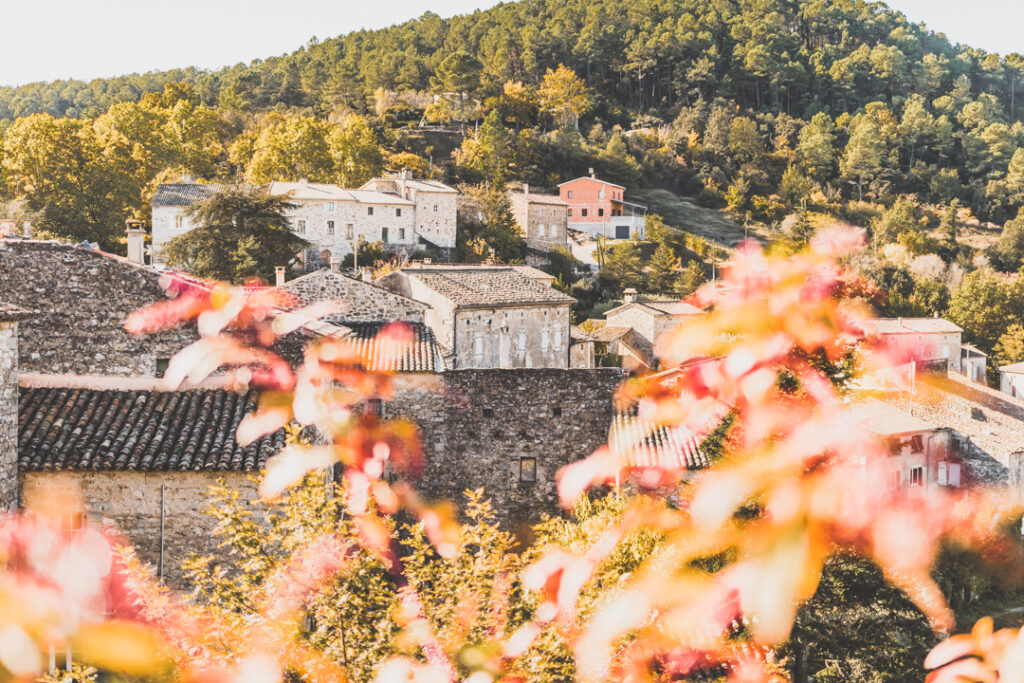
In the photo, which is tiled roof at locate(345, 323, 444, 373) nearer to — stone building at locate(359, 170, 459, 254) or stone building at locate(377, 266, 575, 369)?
stone building at locate(377, 266, 575, 369)

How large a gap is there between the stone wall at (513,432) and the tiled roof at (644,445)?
1.26 ft

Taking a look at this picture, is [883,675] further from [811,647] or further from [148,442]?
[148,442]

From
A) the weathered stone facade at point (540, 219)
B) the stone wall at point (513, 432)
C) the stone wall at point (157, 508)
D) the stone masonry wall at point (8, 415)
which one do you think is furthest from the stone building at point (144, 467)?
the weathered stone facade at point (540, 219)

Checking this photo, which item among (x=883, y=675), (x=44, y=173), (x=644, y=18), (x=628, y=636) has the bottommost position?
(x=883, y=675)

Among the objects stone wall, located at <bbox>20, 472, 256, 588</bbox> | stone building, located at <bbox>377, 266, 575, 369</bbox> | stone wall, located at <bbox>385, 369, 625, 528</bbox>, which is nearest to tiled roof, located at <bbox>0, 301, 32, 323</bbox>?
stone wall, located at <bbox>20, 472, 256, 588</bbox>

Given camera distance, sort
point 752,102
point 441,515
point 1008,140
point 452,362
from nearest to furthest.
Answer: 1. point 441,515
2. point 452,362
3. point 1008,140
4. point 752,102

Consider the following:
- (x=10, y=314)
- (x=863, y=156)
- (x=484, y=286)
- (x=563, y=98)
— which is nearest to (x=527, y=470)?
(x=10, y=314)

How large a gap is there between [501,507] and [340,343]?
383 cm

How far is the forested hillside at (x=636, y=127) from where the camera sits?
4762 centimetres

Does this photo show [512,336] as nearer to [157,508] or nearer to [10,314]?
[157,508]

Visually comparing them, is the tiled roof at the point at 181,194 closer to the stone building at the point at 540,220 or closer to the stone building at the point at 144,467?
the stone building at the point at 540,220

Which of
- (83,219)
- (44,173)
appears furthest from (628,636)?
(44,173)

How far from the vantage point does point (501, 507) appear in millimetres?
14586

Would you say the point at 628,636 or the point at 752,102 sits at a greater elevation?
the point at 752,102
